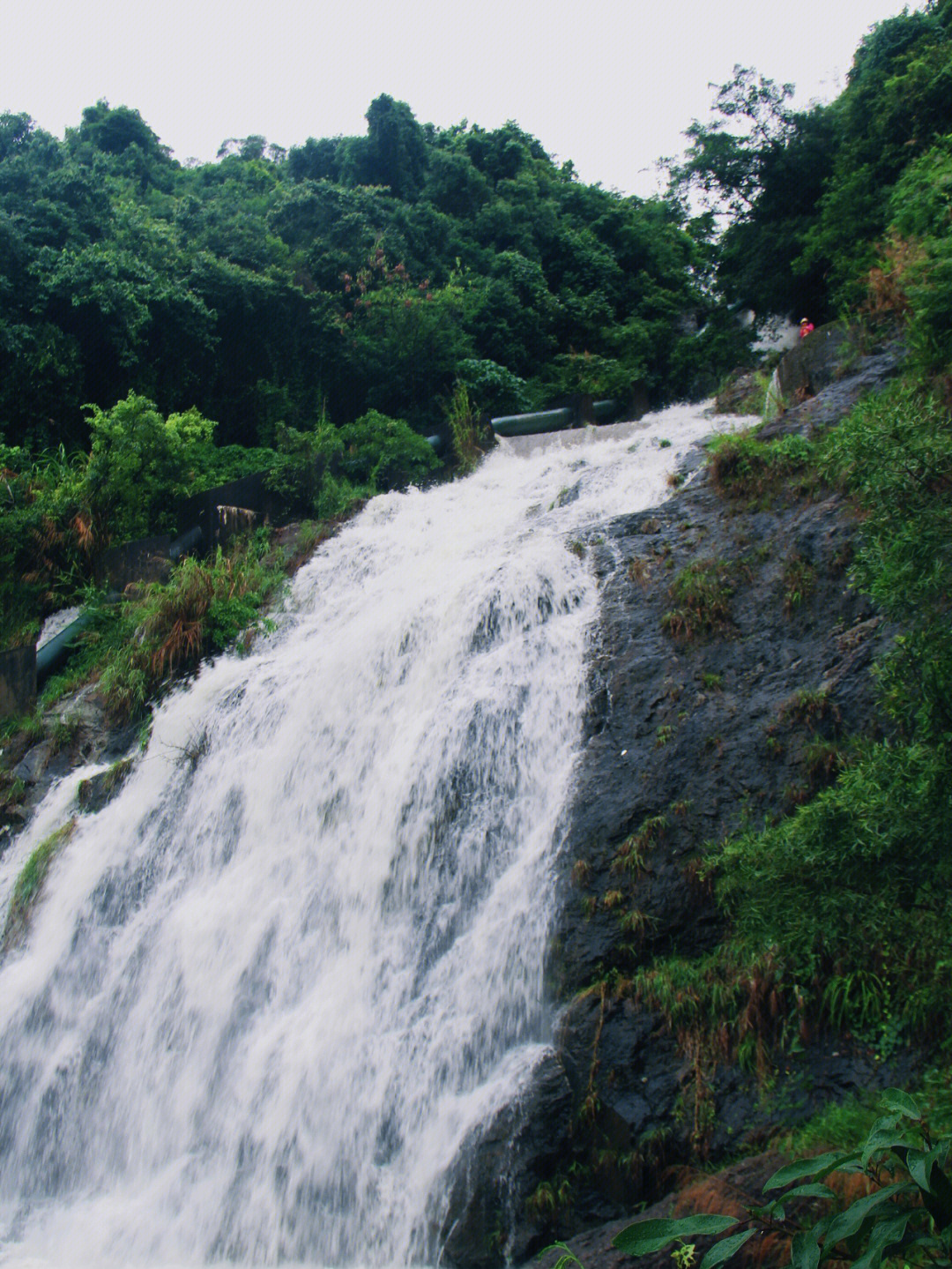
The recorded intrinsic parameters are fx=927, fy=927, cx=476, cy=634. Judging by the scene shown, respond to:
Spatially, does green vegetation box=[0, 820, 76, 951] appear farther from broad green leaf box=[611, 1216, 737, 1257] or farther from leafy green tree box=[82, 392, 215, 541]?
broad green leaf box=[611, 1216, 737, 1257]

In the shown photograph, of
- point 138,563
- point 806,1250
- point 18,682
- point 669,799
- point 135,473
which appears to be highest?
point 135,473

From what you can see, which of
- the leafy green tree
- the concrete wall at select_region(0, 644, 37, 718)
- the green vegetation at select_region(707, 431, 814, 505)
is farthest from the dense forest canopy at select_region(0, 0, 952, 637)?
the green vegetation at select_region(707, 431, 814, 505)

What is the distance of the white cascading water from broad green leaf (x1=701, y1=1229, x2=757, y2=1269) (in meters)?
3.59

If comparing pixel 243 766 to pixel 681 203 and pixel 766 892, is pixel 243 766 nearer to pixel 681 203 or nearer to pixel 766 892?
pixel 766 892

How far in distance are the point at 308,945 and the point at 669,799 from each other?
274cm

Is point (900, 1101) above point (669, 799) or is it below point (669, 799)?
above

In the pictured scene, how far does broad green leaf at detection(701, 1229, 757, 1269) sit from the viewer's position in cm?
170

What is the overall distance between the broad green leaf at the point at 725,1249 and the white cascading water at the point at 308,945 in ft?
11.8

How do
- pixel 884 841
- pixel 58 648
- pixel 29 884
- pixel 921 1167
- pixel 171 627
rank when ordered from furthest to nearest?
pixel 58 648 → pixel 171 627 → pixel 29 884 → pixel 884 841 → pixel 921 1167

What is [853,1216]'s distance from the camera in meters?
1.75

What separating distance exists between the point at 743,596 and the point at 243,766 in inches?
182

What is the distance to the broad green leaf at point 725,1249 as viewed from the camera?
1.70 metres

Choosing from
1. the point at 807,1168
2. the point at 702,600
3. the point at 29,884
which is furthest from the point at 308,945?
the point at 807,1168

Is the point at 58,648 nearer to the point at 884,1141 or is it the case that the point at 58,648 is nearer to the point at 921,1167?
the point at 884,1141
